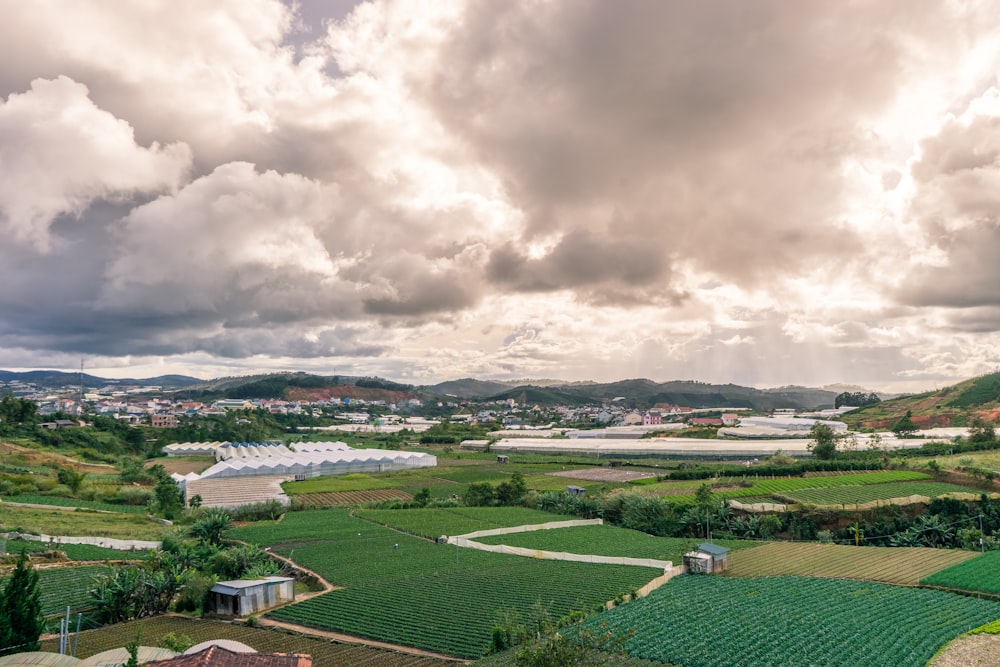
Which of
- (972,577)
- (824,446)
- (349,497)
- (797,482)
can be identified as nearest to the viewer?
(972,577)

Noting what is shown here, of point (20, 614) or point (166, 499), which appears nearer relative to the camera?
point (20, 614)

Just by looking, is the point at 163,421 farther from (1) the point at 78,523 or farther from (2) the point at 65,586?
(2) the point at 65,586

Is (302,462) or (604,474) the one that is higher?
(302,462)

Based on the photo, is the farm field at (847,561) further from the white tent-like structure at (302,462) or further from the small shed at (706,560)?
the white tent-like structure at (302,462)

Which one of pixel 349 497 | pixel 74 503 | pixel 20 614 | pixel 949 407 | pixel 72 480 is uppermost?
pixel 949 407

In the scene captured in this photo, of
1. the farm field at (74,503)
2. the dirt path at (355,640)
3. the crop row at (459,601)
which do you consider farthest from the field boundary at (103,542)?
the dirt path at (355,640)

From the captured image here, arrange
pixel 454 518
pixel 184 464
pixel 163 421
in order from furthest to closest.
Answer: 1. pixel 163 421
2. pixel 184 464
3. pixel 454 518

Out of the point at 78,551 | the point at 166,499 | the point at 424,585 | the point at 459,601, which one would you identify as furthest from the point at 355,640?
the point at 166,499
